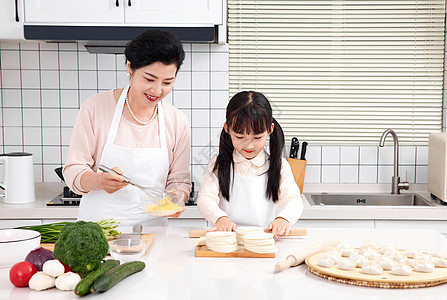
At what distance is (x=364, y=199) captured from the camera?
3092mm

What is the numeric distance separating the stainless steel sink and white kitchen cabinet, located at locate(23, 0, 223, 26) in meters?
1.13

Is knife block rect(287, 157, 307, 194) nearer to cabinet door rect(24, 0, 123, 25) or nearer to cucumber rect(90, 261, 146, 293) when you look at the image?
cabinet door rect(24, 0, 123, 25)

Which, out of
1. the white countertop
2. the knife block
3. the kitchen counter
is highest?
the knife block

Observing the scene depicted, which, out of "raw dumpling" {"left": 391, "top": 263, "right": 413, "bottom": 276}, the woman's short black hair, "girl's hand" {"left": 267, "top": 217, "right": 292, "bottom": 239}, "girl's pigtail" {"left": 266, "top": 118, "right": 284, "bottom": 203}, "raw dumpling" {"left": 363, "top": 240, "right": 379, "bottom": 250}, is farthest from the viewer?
"girl's pigtail" {"left": 266, "top": 118, "right": 284, "bottom": 203}

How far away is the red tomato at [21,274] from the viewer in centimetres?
127

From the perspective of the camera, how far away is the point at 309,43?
10.3 feet

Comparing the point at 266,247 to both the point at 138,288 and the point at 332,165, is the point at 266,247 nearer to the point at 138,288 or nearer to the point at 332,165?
the point at 138,288

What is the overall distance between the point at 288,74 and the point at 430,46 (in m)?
0.81

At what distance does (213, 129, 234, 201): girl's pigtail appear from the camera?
6.36 feet

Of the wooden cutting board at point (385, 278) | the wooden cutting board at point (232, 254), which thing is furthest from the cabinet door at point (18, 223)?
the wooden cutting board at point (385, 278)

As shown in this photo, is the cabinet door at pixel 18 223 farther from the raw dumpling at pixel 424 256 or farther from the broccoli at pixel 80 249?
the raw dumpling at pixel 424 256

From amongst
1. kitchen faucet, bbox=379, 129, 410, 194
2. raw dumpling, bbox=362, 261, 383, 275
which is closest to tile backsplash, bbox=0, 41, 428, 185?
kitchen faucet, bbox=379, 129, 410, 194

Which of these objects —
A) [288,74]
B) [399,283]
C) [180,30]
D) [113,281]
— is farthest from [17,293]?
[288,74]

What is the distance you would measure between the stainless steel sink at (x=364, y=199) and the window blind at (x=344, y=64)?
12.7 inches
